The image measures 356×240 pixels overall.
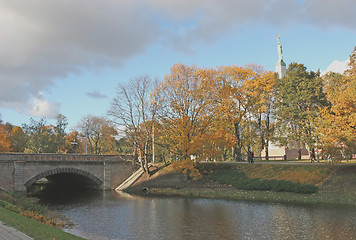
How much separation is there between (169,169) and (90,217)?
2151cm

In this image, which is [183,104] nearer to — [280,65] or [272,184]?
[272,184]

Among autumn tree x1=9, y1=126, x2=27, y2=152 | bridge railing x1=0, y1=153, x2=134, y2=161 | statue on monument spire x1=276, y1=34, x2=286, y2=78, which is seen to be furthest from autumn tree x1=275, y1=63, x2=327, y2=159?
autumn tree x1=9, y1=126, x2=27, y2=152

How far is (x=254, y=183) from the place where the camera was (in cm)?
3494

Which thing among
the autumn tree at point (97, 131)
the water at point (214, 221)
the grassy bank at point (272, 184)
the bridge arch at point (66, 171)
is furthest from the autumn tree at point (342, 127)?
the autumn tree at point (97, 131)

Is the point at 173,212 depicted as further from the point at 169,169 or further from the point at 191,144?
the point at 169,169

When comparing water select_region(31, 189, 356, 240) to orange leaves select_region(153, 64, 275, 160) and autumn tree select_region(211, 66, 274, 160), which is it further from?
autumn tree select_region(211, 66, 274, 160)

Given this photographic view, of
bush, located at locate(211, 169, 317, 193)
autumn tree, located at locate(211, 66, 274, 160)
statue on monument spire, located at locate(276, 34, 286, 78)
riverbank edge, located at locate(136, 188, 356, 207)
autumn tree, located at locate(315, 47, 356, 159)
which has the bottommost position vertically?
riverbank edge, located at locate(136, 188, 356, 207)

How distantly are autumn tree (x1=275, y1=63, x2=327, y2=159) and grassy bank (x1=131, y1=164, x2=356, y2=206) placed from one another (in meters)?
8.24

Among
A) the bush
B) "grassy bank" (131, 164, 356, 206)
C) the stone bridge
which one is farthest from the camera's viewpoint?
the stone bridge

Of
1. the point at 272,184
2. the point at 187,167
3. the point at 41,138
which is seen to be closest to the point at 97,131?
→ the point at 41,138

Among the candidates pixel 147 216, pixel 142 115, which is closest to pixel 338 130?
pixel 147 216

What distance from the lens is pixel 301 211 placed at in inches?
913

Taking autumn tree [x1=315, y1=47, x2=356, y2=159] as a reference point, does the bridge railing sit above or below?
below

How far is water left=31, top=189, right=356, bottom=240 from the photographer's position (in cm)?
1717
